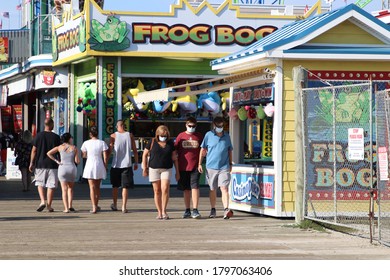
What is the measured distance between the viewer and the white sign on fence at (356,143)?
1586 centimetres

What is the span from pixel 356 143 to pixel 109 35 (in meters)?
15.1

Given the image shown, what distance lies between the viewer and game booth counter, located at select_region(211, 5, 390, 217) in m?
18.7

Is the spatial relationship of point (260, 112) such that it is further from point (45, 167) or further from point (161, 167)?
point (45, 167)

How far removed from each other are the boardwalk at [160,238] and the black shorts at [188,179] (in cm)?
65

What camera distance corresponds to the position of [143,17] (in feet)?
99.0

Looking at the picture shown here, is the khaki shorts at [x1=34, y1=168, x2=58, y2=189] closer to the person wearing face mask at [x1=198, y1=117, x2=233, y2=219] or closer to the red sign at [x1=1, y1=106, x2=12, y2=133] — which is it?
the person wearing face mask at [x1=198, y1=117, x2=233, y2=219]

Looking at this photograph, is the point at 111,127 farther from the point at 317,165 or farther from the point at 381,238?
the point at 381,238

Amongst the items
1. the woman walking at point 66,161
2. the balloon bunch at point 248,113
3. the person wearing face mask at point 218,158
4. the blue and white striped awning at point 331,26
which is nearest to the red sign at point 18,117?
the balloon bunch at point 248,113

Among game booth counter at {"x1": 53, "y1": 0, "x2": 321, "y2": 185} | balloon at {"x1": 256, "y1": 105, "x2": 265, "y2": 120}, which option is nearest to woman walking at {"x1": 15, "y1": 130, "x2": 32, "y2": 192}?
game booth counter at {"x1": 53, "y1": 0, "x2": 321, "y2": 185}

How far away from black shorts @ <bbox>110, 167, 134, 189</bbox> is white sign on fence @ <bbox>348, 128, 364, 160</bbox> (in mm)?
6130
